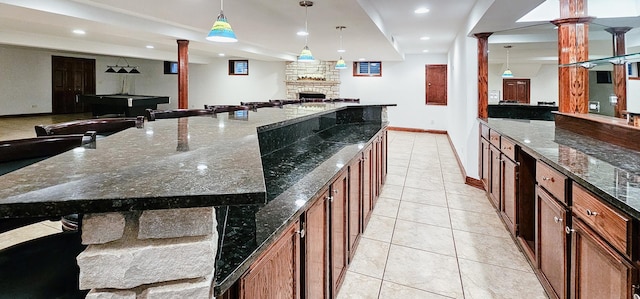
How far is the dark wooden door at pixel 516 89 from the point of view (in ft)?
17.6

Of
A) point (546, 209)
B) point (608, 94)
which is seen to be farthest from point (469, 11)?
point (546, 209)

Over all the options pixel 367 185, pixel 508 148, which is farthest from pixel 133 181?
pixel 508 148

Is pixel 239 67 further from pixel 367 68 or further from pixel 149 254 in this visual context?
pixel 149 254

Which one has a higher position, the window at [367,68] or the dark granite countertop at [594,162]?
the window at [367,68]

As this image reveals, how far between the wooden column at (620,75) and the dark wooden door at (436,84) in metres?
7.39

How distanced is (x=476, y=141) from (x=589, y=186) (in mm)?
3350

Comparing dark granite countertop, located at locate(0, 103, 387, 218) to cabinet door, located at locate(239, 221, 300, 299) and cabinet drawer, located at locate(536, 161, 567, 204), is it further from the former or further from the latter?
cabinet drawer, located at locate(536, 161, 567, 204)

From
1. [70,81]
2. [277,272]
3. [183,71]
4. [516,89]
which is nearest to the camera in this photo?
[277,272]

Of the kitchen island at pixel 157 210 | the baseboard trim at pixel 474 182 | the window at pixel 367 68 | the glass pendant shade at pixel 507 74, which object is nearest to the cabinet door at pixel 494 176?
the baseboard trim at pixel 474 182

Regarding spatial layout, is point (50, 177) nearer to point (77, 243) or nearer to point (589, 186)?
point (77, 243)

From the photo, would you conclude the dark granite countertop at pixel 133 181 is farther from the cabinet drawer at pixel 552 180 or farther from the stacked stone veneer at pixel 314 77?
the stacked stone veneer at pixel 314 77

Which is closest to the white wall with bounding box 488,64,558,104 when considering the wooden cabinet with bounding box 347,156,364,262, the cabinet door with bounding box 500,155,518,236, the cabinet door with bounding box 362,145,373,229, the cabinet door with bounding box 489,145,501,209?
the cabinet door with bounding box 489,145,501,209

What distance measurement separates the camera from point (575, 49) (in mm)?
3031

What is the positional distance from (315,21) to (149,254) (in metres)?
4.73
